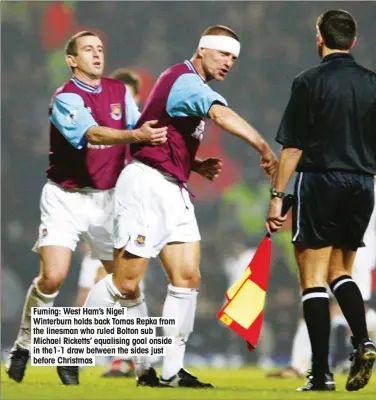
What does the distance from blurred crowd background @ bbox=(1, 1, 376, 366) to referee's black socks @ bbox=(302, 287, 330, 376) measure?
15.9ft

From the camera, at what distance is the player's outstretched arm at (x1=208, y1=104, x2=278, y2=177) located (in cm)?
562

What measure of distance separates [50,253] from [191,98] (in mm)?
1259

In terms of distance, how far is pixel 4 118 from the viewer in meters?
11.0

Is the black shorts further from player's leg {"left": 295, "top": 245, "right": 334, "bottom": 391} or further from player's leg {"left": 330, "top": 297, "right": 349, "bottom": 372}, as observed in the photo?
player's leg {"left": 330, "top": 297, "right": 349, "bottom": 372}

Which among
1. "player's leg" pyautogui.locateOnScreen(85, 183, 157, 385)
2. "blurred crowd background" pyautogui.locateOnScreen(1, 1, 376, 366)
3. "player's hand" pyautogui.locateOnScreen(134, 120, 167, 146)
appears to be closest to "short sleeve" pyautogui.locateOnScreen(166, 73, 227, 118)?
"player's hand" pyautogui.locateOnScreen(134, 120, 167, 146)

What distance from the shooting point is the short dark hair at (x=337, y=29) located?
18.7 feet

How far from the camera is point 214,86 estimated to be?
10703 mm

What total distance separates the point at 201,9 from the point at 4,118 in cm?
216

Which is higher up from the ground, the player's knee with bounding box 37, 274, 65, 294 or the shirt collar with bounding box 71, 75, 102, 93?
the shirt collar with bounding box 71, 75, 102, 93

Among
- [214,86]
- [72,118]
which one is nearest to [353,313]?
[72,118]

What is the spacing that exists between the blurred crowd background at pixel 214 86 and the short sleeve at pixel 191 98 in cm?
478

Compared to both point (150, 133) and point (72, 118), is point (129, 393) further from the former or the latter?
point (72, 118)

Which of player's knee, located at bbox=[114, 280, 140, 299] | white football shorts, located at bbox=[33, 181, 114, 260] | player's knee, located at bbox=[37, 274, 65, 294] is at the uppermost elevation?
white football shorts, located at bbox=[33, 181, 114, 260]

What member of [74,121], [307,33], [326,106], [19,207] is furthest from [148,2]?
[326,106]
